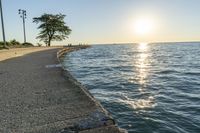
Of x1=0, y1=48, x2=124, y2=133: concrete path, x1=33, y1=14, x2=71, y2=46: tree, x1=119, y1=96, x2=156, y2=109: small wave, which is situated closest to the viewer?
x1=0, y1=48, x2=124, y2=133: concrete path

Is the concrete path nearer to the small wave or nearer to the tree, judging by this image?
the small wave

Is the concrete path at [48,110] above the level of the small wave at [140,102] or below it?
above

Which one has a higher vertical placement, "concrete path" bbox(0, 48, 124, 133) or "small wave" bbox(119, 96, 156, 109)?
"concrete path" bbox(0, 48, 124, 133)

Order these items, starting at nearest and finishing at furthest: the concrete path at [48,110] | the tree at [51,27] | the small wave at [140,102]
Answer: the concrete path at [48,110] < the small wave at [140,102] < the tree at [51,27]

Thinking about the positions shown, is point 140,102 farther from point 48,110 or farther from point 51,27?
point 51,27

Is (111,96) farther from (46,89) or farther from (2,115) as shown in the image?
(2,115)

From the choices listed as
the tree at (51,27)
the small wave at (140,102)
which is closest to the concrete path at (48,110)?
the small wave at (140,102)

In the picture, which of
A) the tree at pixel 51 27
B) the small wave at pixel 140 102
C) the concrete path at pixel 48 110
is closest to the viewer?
the concrete path at pixel 48 110

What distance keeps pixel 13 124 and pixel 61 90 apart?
3422mm

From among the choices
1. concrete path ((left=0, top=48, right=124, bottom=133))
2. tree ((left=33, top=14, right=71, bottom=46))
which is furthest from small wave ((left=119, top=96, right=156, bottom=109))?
tree ((left=33, top=14, right=71, bottom=46))

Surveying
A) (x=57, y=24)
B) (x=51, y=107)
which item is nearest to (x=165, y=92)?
(x=51, y=107)

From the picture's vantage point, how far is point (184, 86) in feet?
46.6

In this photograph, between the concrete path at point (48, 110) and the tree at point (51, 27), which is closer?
the concrete path at point (48, 110)

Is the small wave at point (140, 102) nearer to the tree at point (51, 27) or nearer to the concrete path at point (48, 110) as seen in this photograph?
the concrete path at point (48, 110)
